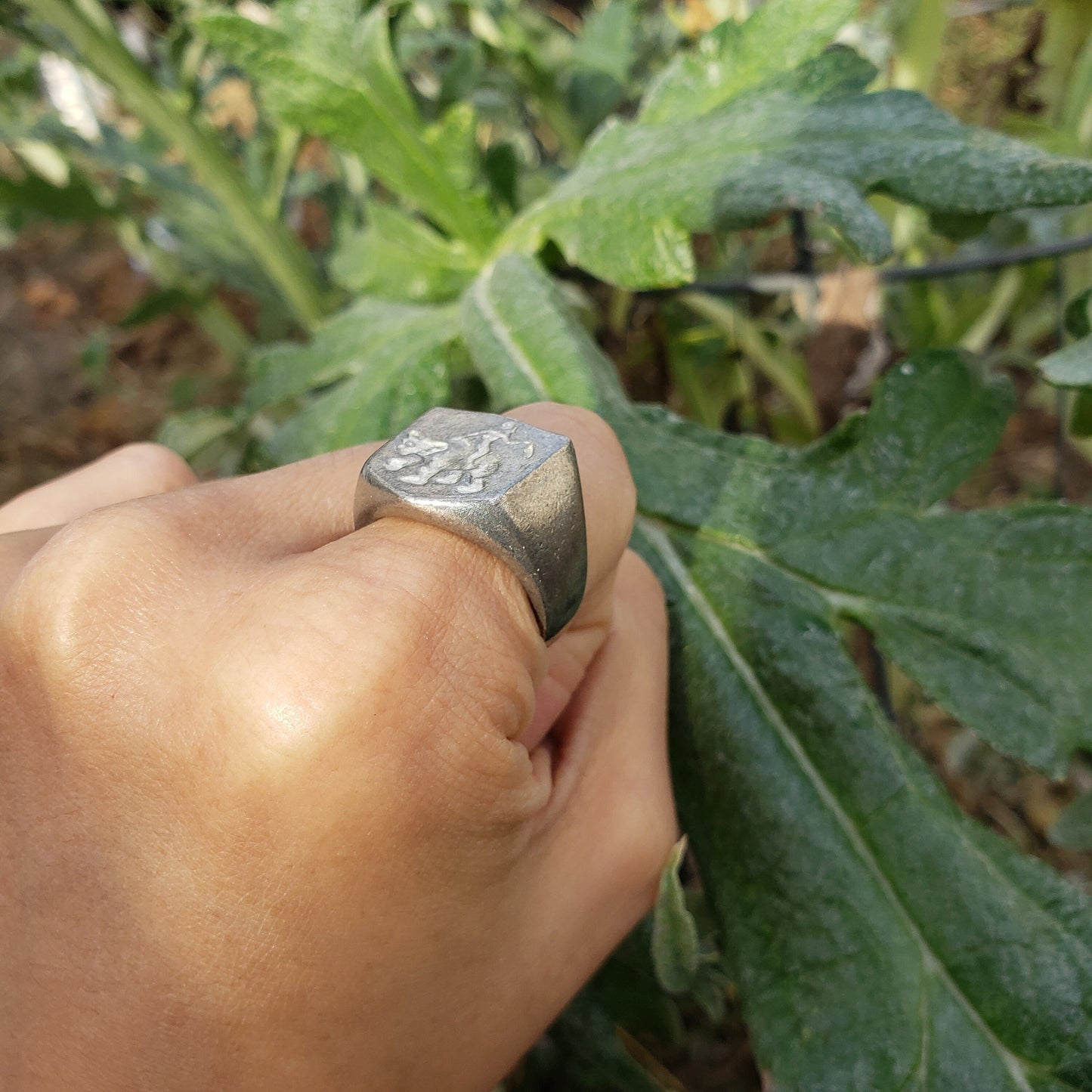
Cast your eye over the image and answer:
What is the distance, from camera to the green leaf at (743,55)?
76 cm

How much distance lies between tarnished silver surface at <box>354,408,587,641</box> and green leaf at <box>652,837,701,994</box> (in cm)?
19

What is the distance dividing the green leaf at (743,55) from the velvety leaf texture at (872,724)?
0.30m

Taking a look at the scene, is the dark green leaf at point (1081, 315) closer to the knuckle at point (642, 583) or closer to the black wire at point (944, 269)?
the black wire at point (944, 269)

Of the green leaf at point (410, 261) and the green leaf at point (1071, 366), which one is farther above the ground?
the green leaf at point (410, 261)

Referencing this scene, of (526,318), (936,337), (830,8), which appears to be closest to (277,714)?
(526,318)

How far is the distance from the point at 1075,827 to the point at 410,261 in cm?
88

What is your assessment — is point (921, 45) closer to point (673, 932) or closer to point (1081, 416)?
point (1081, 416)

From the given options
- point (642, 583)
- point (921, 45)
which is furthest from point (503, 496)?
point (921, 45)

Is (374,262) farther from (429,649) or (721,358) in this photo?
(429,649)

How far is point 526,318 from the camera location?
2.72 feet

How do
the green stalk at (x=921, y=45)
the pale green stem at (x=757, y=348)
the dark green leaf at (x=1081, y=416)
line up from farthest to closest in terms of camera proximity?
the pale green stem at (x=757, y=348) → the green stalk at (x=921, y=45) → the dark green leaf at (x=1081, y=416)

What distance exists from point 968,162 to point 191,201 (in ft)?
4.26

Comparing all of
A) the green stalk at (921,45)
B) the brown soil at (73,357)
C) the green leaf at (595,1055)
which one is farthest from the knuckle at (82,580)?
the brown soil at (73,357)

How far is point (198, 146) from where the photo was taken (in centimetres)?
131
